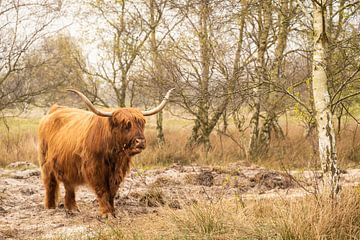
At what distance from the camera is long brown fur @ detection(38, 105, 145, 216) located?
20.9 feet

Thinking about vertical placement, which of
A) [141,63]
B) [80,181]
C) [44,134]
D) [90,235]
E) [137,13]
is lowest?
[90,235]

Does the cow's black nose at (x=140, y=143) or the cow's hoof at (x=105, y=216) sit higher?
the cow's black nose at (x=140, y=143)

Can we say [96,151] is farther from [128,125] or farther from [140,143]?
[140,143]

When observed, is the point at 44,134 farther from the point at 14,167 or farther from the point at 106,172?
the point at 14,167

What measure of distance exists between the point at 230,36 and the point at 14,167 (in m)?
6.12

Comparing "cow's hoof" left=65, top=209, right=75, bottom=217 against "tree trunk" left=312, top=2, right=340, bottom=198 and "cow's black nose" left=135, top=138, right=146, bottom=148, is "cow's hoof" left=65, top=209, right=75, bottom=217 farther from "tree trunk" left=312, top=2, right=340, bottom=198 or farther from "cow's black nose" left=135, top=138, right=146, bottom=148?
"tree trunk" left=312, top=2, right=340, bottom=198

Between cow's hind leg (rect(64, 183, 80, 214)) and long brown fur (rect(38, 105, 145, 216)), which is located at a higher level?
long brown fur (rect(38, 105, 145, 216))

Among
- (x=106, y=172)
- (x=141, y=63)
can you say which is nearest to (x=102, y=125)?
(x=106, y=172)

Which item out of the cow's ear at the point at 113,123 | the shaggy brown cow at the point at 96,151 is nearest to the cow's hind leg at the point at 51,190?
the shaggy brown cow at the point at 96,151

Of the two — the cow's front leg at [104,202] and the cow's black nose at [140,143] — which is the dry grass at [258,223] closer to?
the cow's black nose at [140,143]

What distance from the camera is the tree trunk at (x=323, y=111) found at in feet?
17.4

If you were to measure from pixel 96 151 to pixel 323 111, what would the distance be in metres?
2.86

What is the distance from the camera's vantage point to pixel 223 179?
9.34m

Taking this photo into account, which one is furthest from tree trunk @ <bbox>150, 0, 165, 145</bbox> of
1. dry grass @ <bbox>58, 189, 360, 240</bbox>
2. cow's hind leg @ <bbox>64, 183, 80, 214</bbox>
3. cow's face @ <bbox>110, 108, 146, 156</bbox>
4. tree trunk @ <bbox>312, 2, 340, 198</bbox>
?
dry grass @ <bbox>58, 189, 360, 240</bbox>
